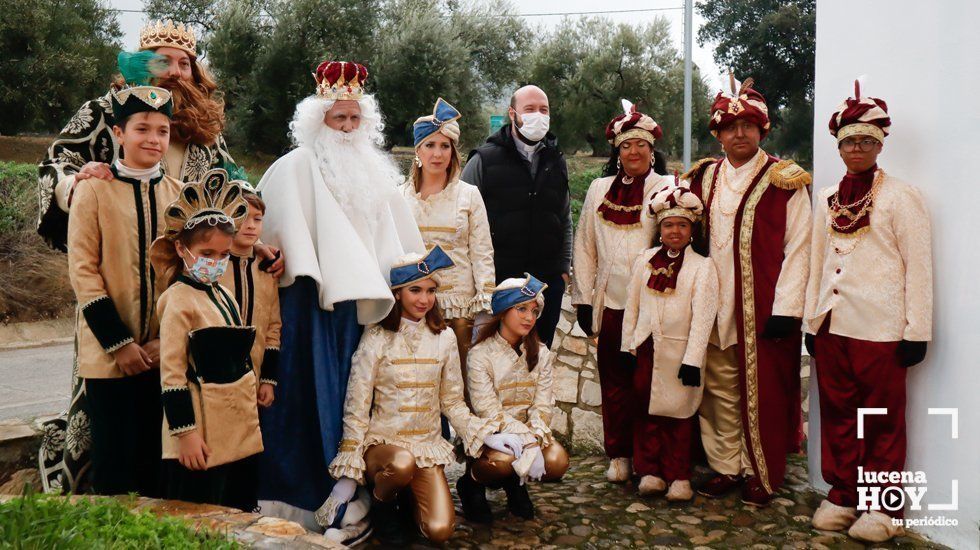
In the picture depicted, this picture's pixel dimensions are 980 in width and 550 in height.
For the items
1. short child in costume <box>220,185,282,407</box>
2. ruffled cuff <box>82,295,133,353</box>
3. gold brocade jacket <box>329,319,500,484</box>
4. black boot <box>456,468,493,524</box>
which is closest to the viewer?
ruffled cuff <box>82,295,133,353</box>

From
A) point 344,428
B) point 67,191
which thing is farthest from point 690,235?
point 67,191

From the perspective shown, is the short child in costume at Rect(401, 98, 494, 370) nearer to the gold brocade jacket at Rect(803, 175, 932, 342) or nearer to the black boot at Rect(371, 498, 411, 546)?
the black boot at Rect(371, 498, 411, 546)

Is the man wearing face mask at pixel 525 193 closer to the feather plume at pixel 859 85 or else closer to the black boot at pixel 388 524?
the black boot at pixel 388 524

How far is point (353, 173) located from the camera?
437 centimetres

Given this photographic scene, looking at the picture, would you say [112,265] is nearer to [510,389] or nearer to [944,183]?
[510,389]

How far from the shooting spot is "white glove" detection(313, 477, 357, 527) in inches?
163

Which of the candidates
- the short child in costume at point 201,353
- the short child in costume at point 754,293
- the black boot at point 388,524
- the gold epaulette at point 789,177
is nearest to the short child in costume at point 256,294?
the short child in costume at point 201,353

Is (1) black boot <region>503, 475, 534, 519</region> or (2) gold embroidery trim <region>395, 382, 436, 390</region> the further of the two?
(1) black boot <region>503, 475, 534, 519</region>

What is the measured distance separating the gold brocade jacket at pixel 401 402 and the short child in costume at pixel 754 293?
1474 mm

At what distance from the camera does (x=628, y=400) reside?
5.30 meters

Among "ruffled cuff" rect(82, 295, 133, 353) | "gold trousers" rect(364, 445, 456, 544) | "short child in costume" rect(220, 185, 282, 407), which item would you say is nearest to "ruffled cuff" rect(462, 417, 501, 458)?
"gold trousers" rect(364, 445, 456, 544)

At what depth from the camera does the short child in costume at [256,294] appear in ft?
12.9

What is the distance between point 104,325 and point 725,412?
3343 millimetres

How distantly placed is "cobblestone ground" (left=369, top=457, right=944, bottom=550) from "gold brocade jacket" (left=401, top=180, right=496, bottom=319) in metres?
1.20
